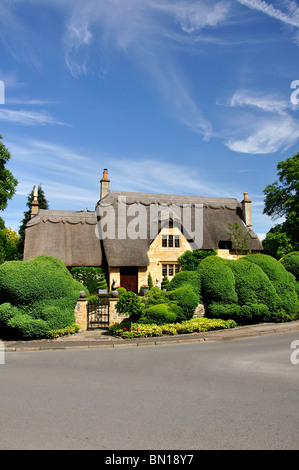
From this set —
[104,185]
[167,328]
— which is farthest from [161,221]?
[167,328]

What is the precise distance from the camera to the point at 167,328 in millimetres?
13680

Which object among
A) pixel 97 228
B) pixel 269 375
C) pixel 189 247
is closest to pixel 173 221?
pixel 189 247

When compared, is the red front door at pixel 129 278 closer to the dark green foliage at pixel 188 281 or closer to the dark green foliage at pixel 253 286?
the dark green foliage at pixel 188 281

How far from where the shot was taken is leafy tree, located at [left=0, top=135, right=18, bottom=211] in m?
27.4

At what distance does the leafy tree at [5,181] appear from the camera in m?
27.4

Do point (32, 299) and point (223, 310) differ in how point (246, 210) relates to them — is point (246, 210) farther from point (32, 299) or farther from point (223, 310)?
point (32, 299)

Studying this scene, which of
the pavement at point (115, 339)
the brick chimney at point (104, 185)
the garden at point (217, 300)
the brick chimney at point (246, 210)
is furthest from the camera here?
the brick chimney at point (246, 210)

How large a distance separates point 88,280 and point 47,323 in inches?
588

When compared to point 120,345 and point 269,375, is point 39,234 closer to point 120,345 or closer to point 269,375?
point 120,345

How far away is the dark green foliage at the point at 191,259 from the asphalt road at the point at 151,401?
19654mm

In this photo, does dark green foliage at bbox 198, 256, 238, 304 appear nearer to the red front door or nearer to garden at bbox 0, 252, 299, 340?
garden at bbox 0, 252, 299, 340

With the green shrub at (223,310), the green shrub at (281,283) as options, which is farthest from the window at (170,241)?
the green shrub at (223,310)

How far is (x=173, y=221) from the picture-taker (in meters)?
30.8
